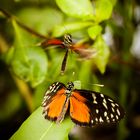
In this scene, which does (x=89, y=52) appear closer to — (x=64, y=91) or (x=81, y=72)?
(x=81, y=72)

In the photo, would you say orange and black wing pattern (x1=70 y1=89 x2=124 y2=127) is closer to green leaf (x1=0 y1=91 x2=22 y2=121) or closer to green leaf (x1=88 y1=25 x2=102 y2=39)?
green leaf (x1=88 y1=25 x2=102 y2=39)

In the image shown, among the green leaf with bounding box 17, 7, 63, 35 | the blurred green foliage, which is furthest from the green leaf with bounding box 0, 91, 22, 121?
the green leaf with bounding box 17, 7, 63, 35

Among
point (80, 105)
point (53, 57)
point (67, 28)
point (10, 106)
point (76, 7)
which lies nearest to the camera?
point (80, 105)

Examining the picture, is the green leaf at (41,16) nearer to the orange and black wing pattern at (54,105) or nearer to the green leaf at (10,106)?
the green leaf at (10,106)

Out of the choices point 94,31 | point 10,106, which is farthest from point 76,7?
point 10,106

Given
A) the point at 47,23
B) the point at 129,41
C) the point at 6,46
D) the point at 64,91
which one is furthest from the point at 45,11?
the point at 64,91

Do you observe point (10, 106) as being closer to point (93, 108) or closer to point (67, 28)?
point (67, 28)
